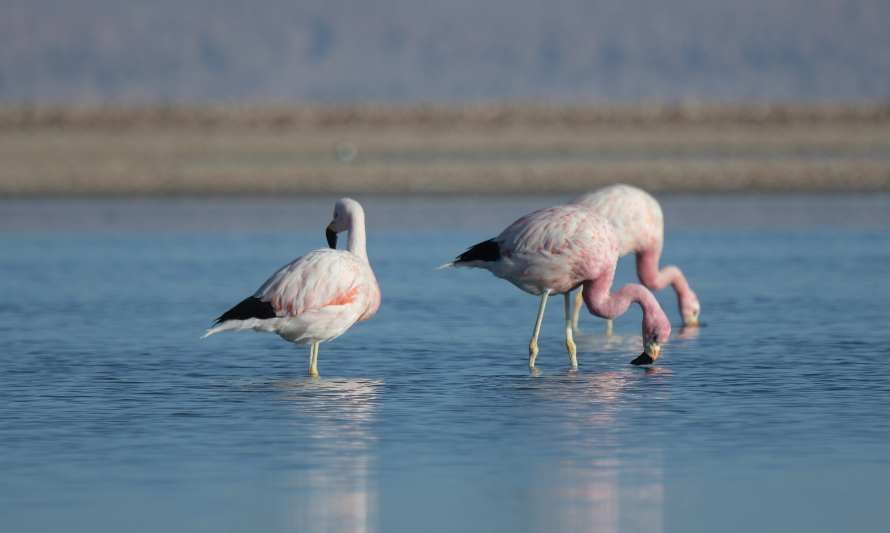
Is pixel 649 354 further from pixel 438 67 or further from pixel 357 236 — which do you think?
pixel 438 67

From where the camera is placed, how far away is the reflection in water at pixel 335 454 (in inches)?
286

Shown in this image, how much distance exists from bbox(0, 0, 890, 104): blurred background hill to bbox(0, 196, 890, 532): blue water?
11922cm

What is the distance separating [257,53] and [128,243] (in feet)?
443

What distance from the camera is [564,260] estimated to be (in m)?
12.1

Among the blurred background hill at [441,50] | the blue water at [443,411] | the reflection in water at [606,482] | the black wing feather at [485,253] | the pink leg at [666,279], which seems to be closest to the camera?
the reflection in water at [606,482]

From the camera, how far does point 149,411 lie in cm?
998

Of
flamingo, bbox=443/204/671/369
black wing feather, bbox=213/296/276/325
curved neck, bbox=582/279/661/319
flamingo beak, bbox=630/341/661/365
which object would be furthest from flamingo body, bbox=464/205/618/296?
black wing feather, bbox=213/296/276/325

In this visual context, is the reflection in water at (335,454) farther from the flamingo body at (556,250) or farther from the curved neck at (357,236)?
the flamingo body at (556,250)

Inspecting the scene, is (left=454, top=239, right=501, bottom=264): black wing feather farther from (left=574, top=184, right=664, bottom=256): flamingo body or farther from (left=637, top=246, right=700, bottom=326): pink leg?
(left=637, top=246, right=700, bottom=326): pink leg

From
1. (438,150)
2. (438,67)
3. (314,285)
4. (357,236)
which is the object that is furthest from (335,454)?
(438,67)

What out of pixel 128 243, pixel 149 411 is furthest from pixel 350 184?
pixel 149 411

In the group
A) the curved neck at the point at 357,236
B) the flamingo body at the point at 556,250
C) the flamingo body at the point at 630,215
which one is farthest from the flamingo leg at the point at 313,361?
the flamingo body at the point at 630,215

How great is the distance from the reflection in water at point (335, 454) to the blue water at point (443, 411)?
23mm

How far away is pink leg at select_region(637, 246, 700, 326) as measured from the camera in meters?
14.7
